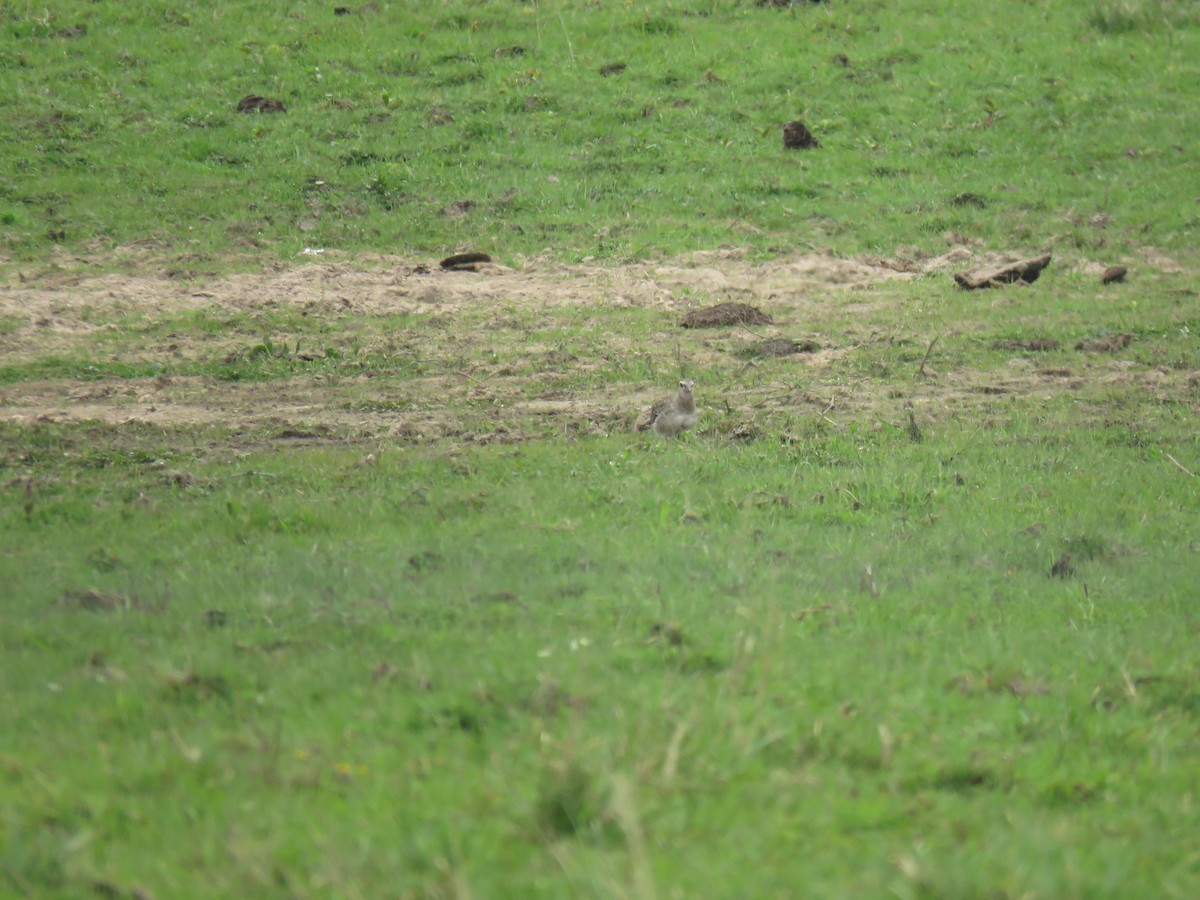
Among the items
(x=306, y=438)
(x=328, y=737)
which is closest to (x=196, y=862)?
(x=328, y=737)

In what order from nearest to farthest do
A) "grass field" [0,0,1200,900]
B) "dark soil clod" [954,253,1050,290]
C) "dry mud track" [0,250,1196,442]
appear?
"grass field" [0,0,1200,900] < "dry mud track" [0,250,1196,442] < "dark soil clod" [954,253,1050,290]

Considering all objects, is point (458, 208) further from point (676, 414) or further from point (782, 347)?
point (676, 414)

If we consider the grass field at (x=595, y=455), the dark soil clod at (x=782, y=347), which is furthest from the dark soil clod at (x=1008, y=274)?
the dark soil clod at (x=782, y=347)

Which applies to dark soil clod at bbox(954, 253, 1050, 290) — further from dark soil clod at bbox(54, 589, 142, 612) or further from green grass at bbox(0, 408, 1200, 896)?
dark soil clod at bbox(54, 589, 142, 612)

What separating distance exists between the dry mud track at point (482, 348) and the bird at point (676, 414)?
0.37 meters

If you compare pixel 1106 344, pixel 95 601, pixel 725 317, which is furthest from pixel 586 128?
pixel 95 601

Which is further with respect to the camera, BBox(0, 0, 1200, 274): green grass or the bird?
BBox(0, 0, 1200, 274): green grass

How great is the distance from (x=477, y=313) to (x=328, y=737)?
9071 mm

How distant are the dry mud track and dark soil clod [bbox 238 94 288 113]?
4.44 m

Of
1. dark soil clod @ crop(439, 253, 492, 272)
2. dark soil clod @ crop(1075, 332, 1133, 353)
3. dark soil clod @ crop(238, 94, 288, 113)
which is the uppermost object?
dark soil clod @ crop(238, 94, 288, 113)

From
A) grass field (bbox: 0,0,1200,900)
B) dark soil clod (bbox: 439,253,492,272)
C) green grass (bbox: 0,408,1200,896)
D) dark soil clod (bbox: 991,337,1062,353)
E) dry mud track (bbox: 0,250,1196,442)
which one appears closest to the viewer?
green grass (bbox: 0,408,1200,896)

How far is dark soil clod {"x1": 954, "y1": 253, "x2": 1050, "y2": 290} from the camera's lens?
14070mm

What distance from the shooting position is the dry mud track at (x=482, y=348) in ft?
33.0

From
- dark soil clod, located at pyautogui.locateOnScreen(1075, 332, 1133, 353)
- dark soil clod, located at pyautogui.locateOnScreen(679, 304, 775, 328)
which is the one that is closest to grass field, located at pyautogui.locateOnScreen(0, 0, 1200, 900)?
dark soil clod, located at pyautogui.locateOnScreen(1075, 332, 1133, 353)
